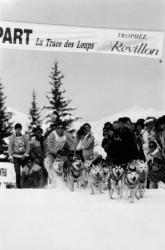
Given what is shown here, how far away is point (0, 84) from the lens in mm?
5016

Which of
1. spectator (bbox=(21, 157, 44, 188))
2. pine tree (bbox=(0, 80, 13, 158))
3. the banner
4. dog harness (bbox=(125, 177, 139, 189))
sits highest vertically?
the banner

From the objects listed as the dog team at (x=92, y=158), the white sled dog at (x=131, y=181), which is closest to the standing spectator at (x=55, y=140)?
the dog team at (x=92, y=158)

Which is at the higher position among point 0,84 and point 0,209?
point 0,84

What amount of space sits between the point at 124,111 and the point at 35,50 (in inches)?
43.8

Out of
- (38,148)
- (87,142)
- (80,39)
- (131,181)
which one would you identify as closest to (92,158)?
(87,142)

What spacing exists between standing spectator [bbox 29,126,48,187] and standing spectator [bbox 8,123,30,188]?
0.20ft

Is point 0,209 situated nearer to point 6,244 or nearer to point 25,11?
point 6,244

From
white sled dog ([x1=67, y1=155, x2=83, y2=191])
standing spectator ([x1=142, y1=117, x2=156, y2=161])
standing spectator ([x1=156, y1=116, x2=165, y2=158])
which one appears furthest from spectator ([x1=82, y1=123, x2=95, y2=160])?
standing spectator ([x1=156, y1=116, x2=165, y2=158])

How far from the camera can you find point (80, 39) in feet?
16.6

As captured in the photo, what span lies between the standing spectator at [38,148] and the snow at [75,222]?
0.91 ft

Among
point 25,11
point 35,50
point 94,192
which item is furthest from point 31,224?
point 25,11

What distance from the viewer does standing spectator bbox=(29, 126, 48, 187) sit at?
5.09m

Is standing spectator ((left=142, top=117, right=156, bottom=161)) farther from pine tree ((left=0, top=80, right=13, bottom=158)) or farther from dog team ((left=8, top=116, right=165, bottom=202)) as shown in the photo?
pine tree ((left=0, top=80, right=13, bottom=158))

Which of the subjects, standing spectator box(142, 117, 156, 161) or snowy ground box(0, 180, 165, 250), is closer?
snowy ground box(0, 180, 165, 250)
